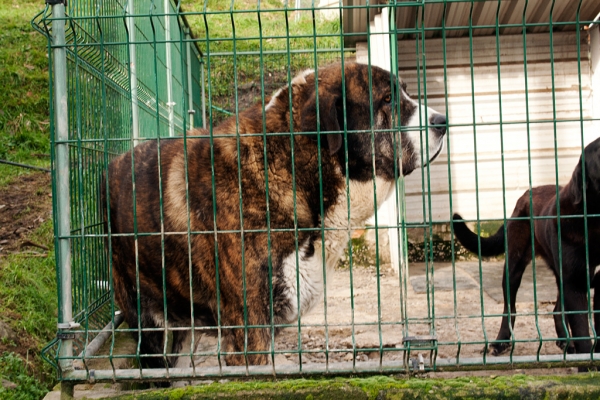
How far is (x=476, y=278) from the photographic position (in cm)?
767

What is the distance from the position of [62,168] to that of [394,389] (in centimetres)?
201

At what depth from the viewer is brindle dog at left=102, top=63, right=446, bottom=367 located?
10.3 feet

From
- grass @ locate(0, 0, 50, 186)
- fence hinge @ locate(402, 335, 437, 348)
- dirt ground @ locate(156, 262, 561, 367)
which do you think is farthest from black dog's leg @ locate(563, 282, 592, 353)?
grass @ locate(0, 0, 50, 186)

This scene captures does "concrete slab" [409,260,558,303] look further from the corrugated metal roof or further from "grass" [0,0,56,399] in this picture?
"grass" [0,0,56,399]

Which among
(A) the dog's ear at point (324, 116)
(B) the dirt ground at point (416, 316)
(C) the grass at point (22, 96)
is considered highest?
(C) the grass at point (22, 96)

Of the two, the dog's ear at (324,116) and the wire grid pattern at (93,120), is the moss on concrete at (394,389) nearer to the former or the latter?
the wire grid pattern at (93,120)

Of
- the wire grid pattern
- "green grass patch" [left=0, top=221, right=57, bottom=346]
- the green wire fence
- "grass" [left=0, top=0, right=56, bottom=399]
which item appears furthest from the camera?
"green grass patch" [left=0, top=221, right=57, bottom=346]

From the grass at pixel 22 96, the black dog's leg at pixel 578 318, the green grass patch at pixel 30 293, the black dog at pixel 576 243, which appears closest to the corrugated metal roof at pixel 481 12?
the black dog at pixel 576 243

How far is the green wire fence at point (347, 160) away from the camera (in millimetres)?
3096

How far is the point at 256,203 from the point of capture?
3.26m

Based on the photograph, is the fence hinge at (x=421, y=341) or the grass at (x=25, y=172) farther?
the grass at (x=25, y=172)

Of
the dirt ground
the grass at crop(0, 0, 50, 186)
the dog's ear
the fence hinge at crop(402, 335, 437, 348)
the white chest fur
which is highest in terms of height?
the grass at crop(0, 0, 50, 186)

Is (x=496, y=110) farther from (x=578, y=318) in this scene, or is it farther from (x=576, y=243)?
(x=578, y=318)

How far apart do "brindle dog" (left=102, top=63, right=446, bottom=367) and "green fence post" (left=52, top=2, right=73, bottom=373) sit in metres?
0.24
